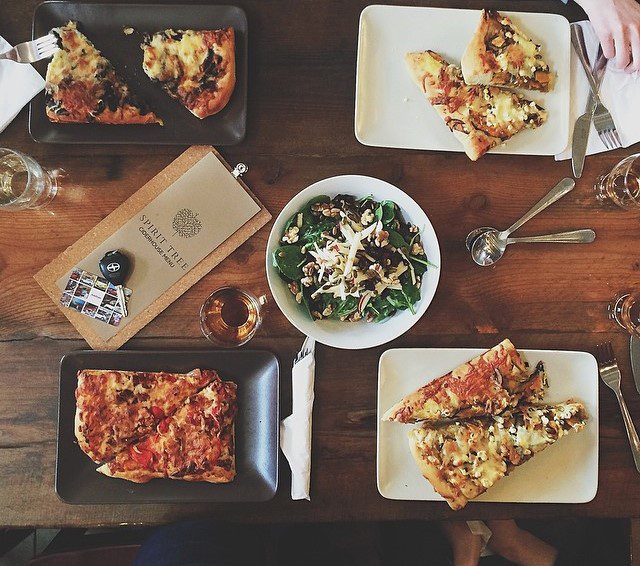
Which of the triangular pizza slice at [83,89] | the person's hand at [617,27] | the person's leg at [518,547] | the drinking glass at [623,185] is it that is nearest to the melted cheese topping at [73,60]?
the triangular pizza slice at [83,89]

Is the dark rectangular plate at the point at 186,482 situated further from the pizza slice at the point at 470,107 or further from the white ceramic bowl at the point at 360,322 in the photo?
the pizza slice at the point at 470,107

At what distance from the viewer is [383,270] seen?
1.53 metres

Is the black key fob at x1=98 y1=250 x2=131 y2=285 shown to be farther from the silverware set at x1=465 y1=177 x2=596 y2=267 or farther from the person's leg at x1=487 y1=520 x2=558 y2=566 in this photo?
the person's leg at x1=487 y1=520 x2=558 y2=566

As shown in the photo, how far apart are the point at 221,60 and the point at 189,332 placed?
750 millimetres

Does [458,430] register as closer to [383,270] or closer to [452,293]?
[452,293]

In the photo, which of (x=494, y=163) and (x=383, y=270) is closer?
(x=383, y=270)

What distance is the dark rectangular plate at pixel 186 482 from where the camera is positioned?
162 centimetres

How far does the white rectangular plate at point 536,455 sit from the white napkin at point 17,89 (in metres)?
1.20

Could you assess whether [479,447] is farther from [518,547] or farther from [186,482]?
[518,547]

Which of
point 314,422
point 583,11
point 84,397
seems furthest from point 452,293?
point 84,397

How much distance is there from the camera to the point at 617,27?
1633 millimetres

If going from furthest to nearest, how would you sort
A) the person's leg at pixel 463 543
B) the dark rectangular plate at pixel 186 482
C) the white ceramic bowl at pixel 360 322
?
the person's leg at pixel 463 543, the dark rectangular plate at pixel 186 482, the white ceramic bowl at pixel 360 322

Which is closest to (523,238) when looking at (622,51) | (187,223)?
(622,51)


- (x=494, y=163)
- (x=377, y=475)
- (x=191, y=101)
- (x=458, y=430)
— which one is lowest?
(x=377, y=475)
